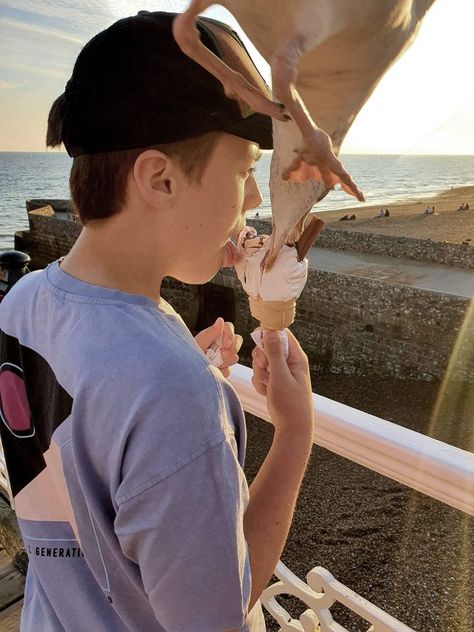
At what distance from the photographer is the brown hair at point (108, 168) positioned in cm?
74

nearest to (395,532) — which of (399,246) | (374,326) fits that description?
(374,326)

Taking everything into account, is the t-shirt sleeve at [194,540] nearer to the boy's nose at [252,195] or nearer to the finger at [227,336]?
the boy's nose at [252,195]

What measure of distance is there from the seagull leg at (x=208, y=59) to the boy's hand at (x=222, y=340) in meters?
0.75

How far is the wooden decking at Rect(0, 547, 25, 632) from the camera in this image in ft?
6.63

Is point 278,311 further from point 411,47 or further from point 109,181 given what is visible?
point 411,47

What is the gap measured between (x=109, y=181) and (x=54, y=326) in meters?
0.23

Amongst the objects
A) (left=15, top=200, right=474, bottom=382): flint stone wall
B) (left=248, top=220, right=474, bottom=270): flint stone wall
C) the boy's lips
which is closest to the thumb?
the boy's lips

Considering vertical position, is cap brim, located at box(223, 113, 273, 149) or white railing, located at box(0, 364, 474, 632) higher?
cap brim, located at box(223, 113, 273, 149)

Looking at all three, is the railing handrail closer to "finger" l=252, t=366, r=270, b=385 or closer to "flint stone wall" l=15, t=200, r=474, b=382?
"finger" l=252, t=366, r=270, b=385

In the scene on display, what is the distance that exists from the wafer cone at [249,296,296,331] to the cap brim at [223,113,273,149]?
1.12ft

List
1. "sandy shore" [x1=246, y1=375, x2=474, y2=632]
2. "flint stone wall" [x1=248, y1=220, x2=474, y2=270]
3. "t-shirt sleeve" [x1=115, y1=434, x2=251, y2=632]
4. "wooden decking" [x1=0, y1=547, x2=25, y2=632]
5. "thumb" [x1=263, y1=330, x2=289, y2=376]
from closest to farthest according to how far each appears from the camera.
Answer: "t-shirt sleeve" [x1=115, y1=434, x2=251, y2=632], "thumb" [x1=263, y1=330, x2=289, y2=376], "wooden decking" [x1=0, y1=547, x2=25, y2=632], "sandy shore" [x1=246, y1=375, x2=474, y2=632], "flint stone wall" [x1=248, y1=220, x2=474, y2=270]

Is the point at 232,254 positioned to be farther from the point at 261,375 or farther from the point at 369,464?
the point at 369,464

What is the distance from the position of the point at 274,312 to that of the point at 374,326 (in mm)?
10997


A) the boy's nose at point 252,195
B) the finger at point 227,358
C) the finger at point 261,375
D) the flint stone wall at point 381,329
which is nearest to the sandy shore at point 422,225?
the flint stone wall at point 381,329
